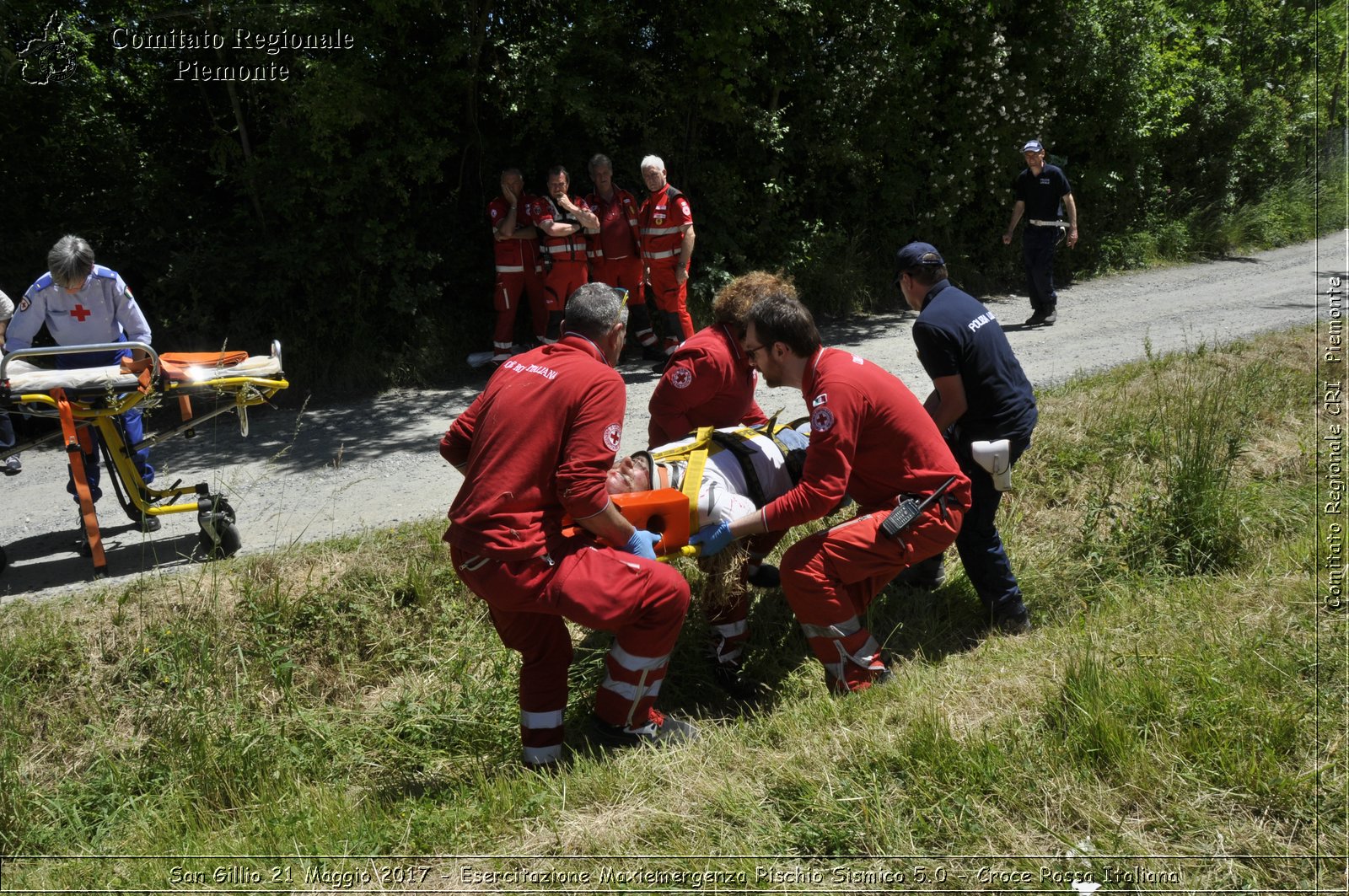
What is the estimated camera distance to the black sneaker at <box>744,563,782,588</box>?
186 inches

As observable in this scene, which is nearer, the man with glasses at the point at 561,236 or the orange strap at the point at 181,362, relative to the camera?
the orange strap at the point at 181,362

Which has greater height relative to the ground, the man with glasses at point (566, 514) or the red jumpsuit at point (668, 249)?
the red jumpsuit at point (668, 249)

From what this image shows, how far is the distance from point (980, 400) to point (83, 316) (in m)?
5.10

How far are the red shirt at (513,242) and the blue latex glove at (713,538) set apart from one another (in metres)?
5.95

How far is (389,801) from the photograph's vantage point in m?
4.09

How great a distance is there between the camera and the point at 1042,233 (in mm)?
10828

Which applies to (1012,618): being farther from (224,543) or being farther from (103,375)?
(103,375)

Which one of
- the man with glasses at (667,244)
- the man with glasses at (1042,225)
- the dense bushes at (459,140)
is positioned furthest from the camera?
the man with glasses at (1042,225)

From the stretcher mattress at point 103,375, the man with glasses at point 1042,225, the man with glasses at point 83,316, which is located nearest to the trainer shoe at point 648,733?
the stretcher mattress at point 103,375

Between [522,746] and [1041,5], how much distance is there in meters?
12.8

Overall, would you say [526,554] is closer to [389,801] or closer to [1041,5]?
[389,801]

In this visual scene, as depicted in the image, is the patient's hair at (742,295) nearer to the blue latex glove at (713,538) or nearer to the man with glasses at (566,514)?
the man with glasses at (566,514)

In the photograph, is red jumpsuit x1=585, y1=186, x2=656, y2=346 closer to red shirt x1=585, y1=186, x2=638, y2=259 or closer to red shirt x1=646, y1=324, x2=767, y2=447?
red shirt x1=585, y1=186, x2=638, y2=259

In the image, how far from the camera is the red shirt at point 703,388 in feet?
15.3
